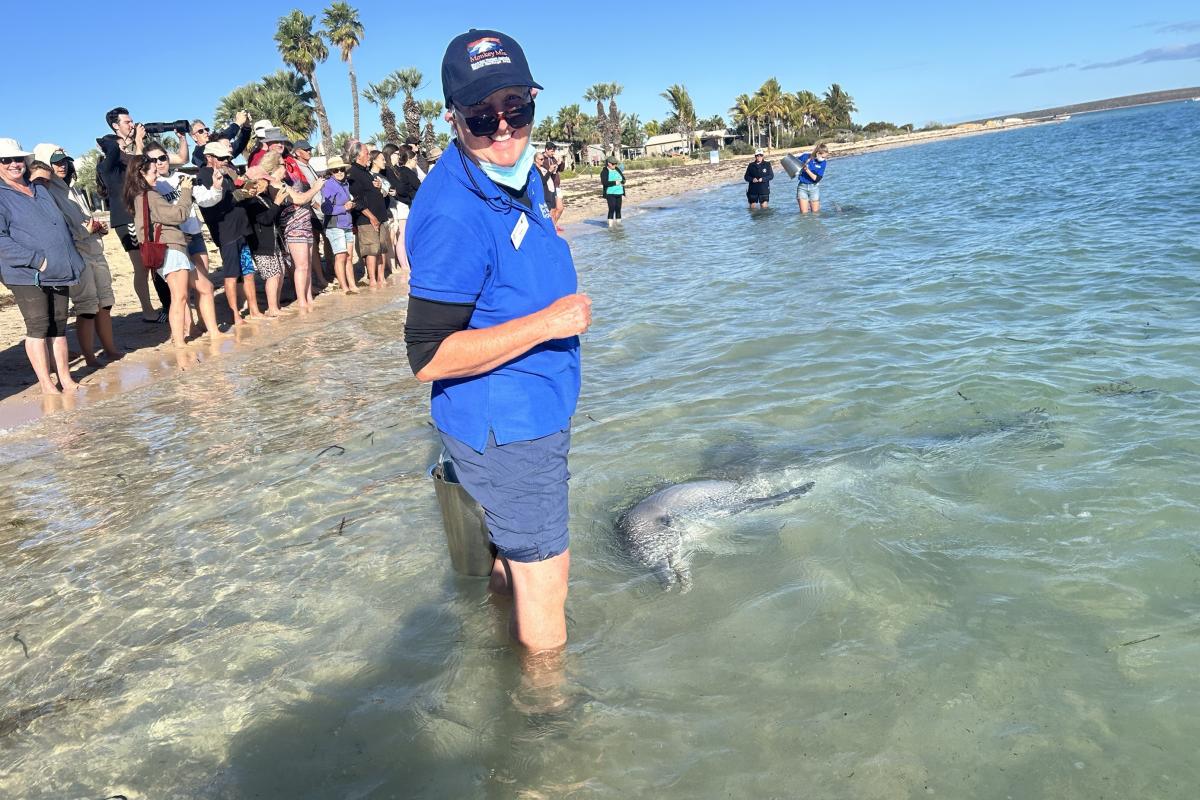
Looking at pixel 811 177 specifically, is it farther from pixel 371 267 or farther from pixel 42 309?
pixel 42 309

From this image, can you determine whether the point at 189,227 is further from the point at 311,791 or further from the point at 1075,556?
the point at 1075,556

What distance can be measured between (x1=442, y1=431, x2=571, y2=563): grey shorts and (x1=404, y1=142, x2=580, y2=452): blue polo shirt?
4 centimetres

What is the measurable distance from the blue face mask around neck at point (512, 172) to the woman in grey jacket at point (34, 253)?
21.6ft

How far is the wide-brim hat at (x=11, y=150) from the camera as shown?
6314 millimetres

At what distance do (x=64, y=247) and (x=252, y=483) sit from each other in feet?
12.7

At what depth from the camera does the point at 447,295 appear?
204 centimetres

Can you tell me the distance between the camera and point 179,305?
8648 millimetres

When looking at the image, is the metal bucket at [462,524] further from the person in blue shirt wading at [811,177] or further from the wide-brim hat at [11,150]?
the person in blue shirt wading at [811,177]

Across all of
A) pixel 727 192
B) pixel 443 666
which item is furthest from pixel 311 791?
pixel 727 192

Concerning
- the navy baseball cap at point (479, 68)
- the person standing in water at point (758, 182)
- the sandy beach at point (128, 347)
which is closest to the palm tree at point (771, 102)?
the person standing in water at point (758, 182)

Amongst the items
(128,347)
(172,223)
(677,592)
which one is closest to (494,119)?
(677,592)

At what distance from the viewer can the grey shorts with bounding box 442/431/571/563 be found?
89.2 inches

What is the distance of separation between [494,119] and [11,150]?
6641 millimetres

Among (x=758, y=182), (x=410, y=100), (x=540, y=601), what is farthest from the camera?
(x=410, y=100)
